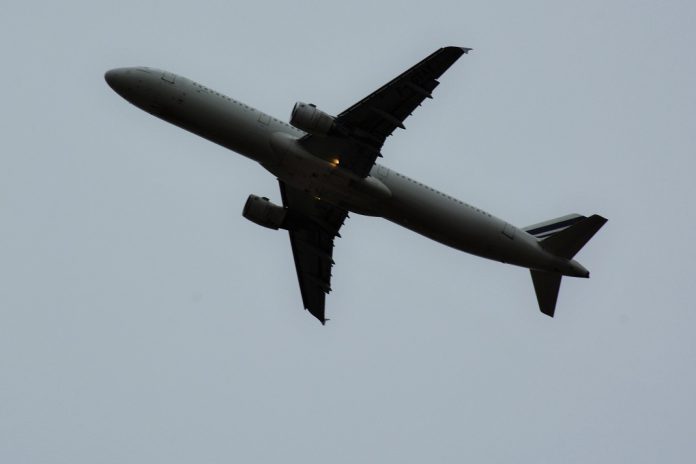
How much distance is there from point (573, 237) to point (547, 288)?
345 cm

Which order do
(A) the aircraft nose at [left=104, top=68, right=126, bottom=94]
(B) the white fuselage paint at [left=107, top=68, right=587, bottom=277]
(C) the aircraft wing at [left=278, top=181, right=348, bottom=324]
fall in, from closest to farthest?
(B) the white fuselage paint at [left=107, top=68, right=587, bottom=277] → (A) the aircraft nose at [left=104, top=68, right=126, bottom=94] → (C) the aircraft wing at [left=278, top=181, right=348, bottom=324]

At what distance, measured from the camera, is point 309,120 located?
1889 inches

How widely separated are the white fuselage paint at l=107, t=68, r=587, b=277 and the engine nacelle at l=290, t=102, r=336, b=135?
56.6 inches

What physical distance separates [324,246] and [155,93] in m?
14.5

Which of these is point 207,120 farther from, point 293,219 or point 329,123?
point 293,219

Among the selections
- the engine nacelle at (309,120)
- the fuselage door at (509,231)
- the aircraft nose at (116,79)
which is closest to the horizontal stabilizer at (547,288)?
the fuselage door at (509,231)

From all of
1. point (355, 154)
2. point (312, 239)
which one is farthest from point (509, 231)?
point (312, 239)

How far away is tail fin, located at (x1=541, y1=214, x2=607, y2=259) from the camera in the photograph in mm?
51562

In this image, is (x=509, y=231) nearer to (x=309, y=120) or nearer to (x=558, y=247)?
(x=558, y=247)

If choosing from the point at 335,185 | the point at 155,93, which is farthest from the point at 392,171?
the point at 155,93

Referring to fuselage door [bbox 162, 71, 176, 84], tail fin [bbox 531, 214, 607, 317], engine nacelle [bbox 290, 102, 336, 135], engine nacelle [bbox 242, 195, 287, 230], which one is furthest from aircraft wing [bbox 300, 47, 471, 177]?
tail fin [bbox 531, 214, 607, 317]

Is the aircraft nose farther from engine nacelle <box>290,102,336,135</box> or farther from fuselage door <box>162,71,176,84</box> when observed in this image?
engine nacelle <box>290,102,336,135</box>

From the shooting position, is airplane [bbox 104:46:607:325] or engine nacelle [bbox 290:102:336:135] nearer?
engine nacelle [bbox 290:102:336:135]

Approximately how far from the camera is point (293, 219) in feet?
185
